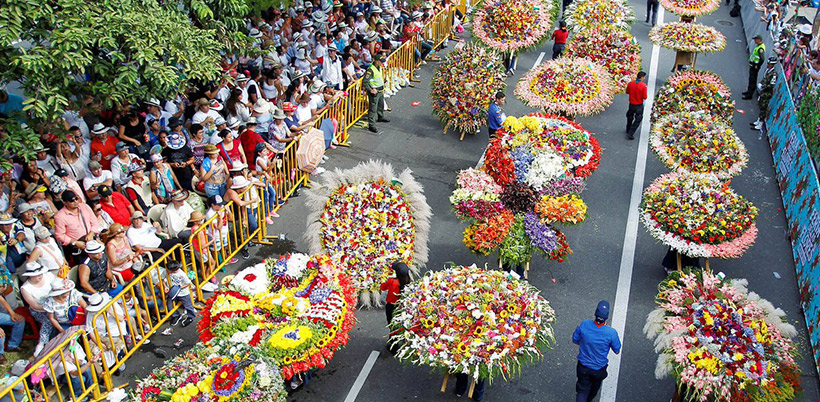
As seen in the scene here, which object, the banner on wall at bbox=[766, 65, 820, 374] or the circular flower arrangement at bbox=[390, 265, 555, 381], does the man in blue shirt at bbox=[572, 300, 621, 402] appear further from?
the banner on wall at bbox=[766, 65, 820, 374]

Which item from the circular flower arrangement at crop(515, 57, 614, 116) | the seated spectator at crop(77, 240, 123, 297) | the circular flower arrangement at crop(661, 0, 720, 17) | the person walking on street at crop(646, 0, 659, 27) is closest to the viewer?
the seated spectator at crop(77, 240, 123, 297)

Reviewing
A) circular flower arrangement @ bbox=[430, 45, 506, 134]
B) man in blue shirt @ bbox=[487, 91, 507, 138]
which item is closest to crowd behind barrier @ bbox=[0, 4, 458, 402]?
circular flower arrangement @ bbox=[430, 45, 506, 134]

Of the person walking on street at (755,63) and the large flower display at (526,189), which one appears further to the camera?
the person walking on street at (755,63)

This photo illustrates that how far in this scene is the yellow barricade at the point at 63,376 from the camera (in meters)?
8.22

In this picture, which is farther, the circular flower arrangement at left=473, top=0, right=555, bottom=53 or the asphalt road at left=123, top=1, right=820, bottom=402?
the circular flower arrangement at left=473, top=0, right=555, bottom=53

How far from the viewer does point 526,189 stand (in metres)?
12.0

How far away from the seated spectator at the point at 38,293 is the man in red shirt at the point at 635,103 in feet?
40.2

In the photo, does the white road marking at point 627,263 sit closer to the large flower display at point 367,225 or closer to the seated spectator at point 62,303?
the large flower display at point 367,225

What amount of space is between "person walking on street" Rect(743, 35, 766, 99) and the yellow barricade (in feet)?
54.6

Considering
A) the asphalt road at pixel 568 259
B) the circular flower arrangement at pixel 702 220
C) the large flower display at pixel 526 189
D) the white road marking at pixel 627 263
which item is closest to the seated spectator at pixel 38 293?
the asphalt road at pixel 568 259

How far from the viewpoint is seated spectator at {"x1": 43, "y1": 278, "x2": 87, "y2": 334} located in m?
8.94

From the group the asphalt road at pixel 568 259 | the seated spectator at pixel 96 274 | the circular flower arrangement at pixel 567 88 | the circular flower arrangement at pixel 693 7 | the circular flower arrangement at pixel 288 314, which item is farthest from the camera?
the circular flower arrangement at pixel 693 7

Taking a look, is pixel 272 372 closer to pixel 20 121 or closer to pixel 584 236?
pixel 20 121

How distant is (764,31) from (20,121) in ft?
65.1
